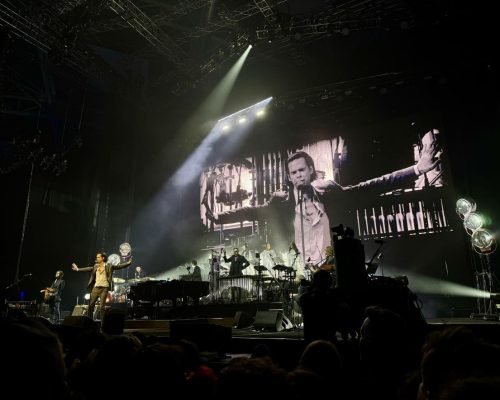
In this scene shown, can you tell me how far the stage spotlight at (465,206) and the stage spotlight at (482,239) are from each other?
74 cm

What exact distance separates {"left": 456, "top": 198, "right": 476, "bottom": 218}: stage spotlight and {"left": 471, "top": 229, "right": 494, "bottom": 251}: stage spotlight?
2.43ft

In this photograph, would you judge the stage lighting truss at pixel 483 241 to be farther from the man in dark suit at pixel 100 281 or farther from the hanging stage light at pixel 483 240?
the man in dark suit at pixel 100 281

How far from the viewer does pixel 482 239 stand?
365 inches

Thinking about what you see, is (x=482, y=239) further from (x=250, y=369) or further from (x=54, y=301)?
(x=54, y=301)

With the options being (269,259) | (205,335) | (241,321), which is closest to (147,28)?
(269,259)

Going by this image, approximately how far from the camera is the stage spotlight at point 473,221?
31.1 ft

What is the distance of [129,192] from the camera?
57.5 feet

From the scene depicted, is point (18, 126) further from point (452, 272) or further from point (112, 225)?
point (452, 272)

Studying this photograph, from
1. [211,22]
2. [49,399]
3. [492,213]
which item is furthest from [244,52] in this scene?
[49,399]

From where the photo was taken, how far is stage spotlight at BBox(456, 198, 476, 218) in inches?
391

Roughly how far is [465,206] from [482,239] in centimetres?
110

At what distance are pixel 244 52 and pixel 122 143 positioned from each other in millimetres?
7597

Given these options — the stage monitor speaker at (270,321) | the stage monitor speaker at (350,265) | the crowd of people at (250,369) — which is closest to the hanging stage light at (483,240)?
the stage monitor speaker at (350,265)

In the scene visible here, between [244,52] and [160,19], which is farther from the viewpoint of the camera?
[244,52]
